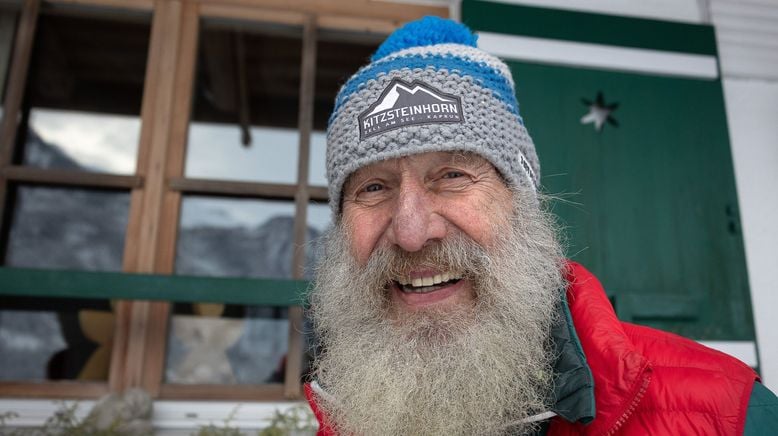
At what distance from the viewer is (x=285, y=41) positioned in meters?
2.83

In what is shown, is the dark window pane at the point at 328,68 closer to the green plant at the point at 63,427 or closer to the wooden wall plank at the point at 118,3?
the wooden wall plank at the point at 118,3

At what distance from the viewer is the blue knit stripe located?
1.37 metres

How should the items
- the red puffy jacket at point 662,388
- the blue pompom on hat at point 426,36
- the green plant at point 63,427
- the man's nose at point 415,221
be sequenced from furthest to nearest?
the green plant at point 63,427, the blue pompom on hat at point 426,36, the man's nose at point 415,221, the red puffy jacket at point 662,388

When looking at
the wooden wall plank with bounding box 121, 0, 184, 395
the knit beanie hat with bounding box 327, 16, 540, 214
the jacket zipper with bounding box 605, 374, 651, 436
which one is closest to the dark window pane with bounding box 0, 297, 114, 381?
the wooden wall plank with bounding box 121, 0, 184, 395

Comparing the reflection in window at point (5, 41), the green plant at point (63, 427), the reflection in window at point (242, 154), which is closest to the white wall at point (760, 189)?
the reflection in window at point (242, 154)

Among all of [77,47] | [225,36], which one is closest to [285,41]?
[225,36]

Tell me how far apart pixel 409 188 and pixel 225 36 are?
1.93 metres

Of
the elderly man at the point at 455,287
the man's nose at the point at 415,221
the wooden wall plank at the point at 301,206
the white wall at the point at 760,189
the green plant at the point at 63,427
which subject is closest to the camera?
the elderly man at the point at 455,287

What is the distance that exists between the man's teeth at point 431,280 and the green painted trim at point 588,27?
1.66m

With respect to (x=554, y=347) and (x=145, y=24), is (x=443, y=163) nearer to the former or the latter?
(x=554, y=347)

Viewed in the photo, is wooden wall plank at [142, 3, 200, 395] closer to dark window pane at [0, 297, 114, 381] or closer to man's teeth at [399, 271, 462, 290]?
dark window pane at [0, 297, 114, 381]

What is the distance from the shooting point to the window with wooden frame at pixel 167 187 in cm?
227

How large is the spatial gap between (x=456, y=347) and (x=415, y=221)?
0.99 ft

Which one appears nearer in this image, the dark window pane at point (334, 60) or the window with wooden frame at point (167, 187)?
the window with wooden frame at point (167, 187)
